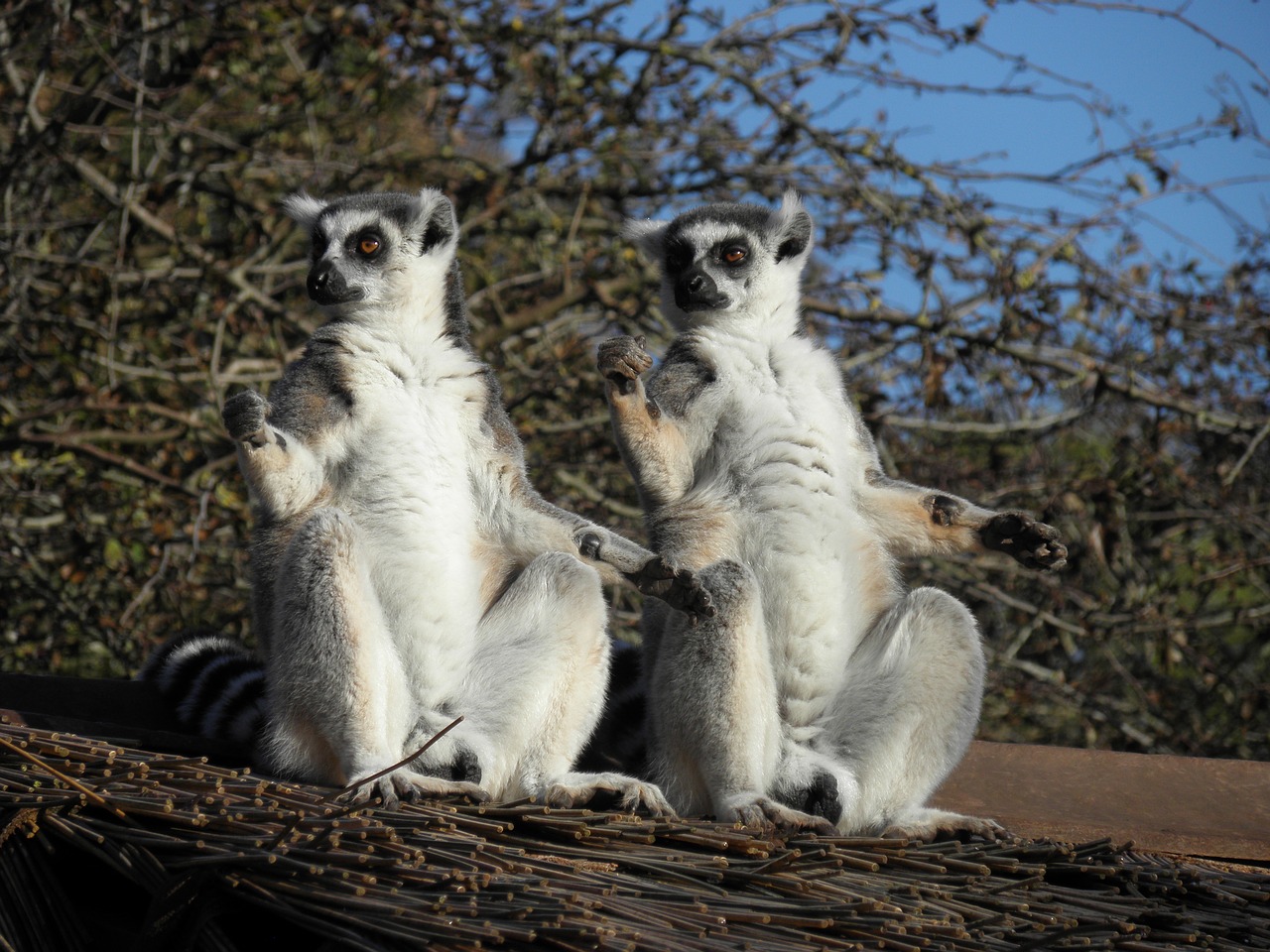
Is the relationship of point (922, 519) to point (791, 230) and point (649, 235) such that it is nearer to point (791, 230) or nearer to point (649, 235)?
point (791, 230)

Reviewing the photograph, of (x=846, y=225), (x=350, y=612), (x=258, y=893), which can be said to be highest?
(x=846, y=225)

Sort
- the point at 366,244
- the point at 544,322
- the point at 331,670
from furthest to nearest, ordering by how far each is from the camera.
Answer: the point at 544,322 → the point at 366,244 → the point at 331,670

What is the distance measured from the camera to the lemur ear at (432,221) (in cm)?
448

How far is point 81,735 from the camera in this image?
3467mm

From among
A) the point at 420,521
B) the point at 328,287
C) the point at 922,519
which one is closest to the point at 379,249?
the point at 328,287

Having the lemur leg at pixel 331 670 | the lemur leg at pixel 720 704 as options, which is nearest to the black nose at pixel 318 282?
the lemur leg at pixel 331 670

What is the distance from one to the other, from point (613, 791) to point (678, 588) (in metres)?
0.59

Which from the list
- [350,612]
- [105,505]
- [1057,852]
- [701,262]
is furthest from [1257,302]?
[105,505]

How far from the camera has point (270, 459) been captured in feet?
12.3

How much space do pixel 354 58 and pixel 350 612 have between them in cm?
511

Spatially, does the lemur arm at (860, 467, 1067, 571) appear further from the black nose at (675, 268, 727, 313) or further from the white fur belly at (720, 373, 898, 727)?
the black nose at (675, 268, 727, 313)

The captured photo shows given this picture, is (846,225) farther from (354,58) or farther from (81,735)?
(81,735)

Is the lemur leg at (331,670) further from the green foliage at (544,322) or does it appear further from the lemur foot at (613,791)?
the green foliage at (544,322)

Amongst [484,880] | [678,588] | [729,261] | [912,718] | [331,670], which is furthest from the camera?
[729,261]
